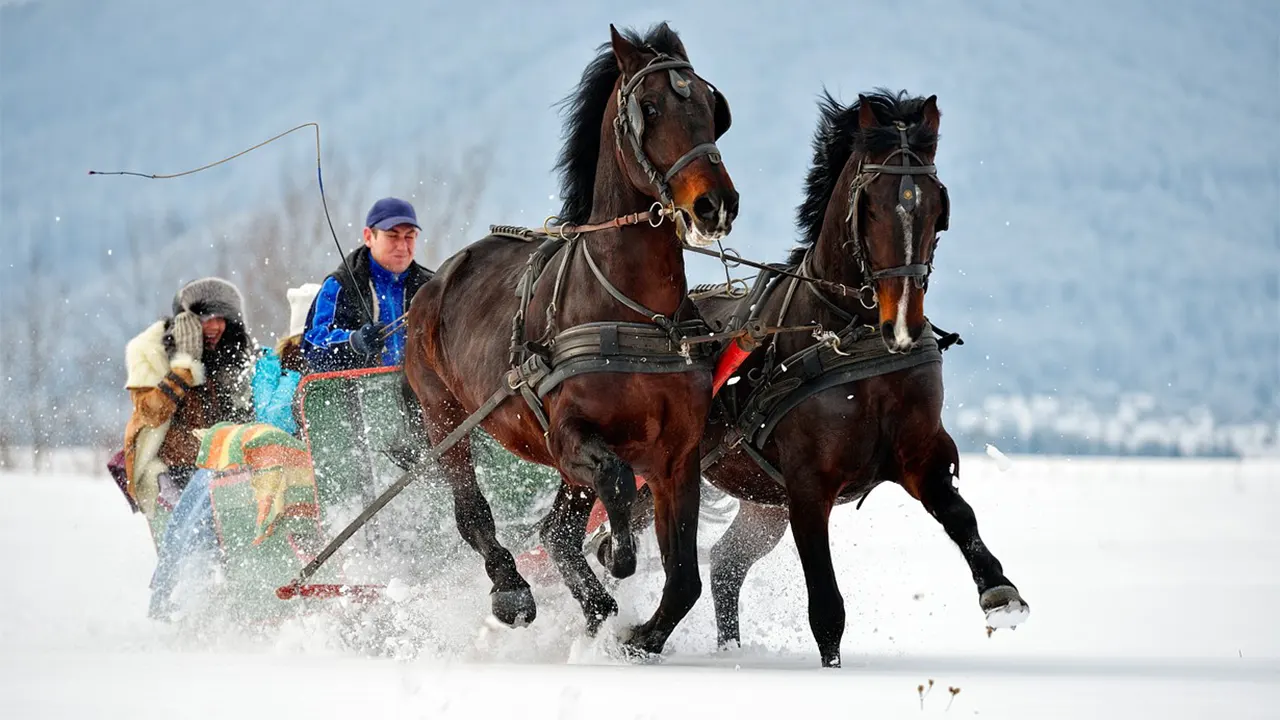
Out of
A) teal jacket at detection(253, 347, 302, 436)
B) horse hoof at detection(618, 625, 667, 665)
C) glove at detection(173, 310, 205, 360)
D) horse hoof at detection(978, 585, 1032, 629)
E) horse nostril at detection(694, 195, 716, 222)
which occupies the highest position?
glove at detection(173, 310, 205, 360)

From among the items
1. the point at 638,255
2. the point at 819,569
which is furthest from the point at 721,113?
the point at 819,569

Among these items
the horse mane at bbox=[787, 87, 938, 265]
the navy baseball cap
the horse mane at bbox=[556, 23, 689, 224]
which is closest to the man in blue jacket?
the navy baseball cap

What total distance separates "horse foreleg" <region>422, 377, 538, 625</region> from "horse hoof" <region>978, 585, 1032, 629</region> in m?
1.84

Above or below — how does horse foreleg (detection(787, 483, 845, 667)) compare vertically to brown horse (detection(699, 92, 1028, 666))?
below

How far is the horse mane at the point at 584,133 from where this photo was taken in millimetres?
6246

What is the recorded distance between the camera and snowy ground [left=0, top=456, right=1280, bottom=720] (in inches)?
189

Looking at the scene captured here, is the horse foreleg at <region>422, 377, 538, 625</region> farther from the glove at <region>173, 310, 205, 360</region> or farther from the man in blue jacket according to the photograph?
the glove at <region>173, 310, 205, 360</region>

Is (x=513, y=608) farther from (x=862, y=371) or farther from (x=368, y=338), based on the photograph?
(x=368, y=338)

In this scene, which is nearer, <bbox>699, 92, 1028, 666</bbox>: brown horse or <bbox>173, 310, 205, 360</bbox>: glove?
<bbox>699, 92, 1028, 666</bbox>: brown horse

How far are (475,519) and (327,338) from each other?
1.45 m

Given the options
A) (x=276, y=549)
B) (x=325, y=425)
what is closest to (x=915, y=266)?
(x=325, y=425)

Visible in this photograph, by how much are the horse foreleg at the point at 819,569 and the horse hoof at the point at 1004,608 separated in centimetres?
53

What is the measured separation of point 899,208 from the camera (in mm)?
5852

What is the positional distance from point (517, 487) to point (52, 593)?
3.77 meters
